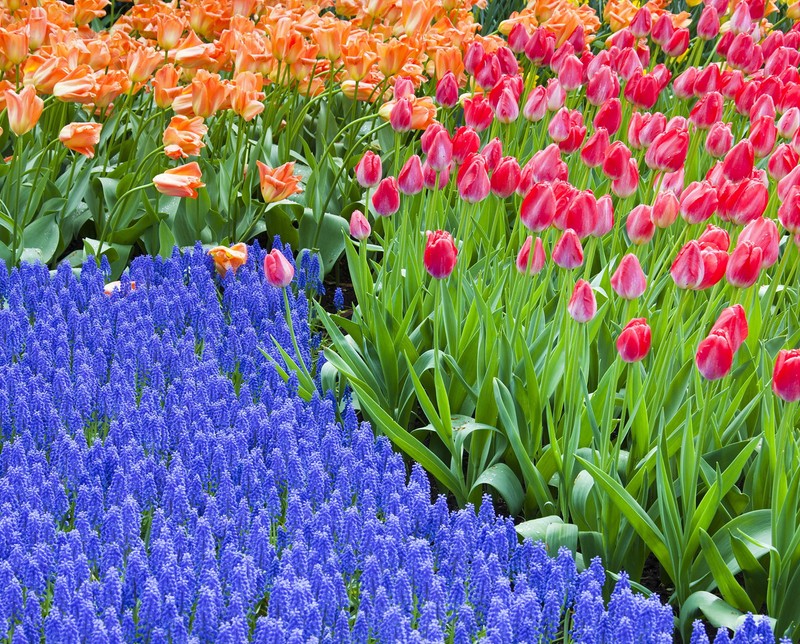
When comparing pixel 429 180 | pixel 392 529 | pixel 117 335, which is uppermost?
pixel 429 180

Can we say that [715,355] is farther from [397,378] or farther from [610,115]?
[610,115]

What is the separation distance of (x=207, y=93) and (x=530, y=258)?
1449 millimetres

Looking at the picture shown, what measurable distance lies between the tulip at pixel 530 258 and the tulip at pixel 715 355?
0.61 m

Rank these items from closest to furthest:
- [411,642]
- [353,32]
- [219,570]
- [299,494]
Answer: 1. [411,642]
2. [219,570]
3. [299,494]
4. [353,32]

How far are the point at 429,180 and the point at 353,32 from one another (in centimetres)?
197

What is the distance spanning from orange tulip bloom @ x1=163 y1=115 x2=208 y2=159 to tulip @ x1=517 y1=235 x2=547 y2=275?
130 cm

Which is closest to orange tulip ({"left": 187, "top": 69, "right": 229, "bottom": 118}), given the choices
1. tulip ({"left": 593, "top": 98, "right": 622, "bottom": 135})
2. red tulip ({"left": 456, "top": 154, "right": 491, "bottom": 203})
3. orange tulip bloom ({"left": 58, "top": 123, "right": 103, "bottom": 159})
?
orange tulip bloom ({"left": 58, "top": 123, "right": 103, "bottom": 159})

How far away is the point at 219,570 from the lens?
→ 188cm

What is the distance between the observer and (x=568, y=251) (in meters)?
2.36

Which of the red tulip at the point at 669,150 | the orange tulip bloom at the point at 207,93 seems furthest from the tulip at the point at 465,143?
the orange tulip bloom at the point at 207,93

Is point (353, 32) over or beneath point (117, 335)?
over

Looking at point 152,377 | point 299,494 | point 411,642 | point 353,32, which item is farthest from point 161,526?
point 353,32

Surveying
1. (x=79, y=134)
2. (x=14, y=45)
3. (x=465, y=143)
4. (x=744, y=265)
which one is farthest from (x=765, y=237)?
(x=14, y=45)

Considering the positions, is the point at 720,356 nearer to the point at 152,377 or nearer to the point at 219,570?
the point at 219,570
